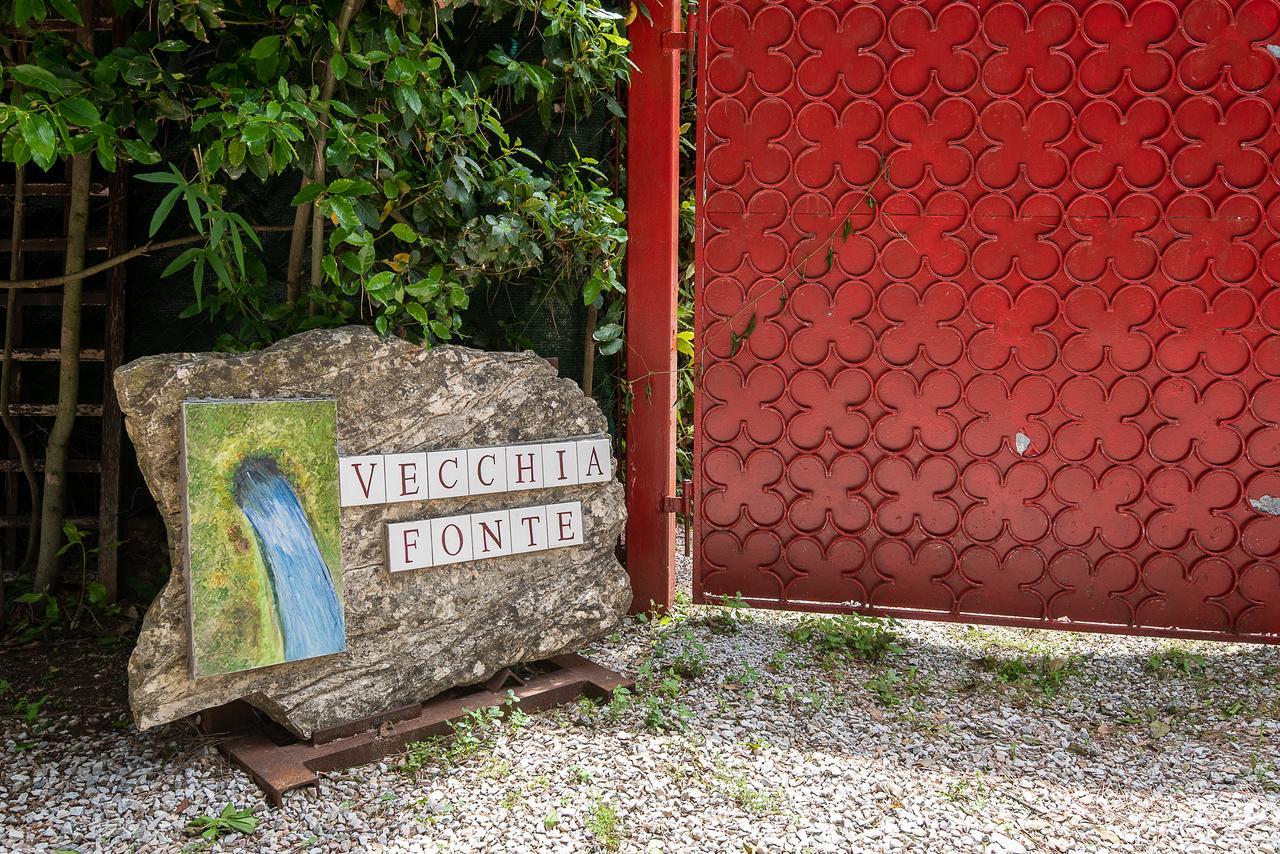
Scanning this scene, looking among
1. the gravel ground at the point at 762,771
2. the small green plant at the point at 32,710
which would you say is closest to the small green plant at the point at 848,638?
the gravel ground at the point at 762,771

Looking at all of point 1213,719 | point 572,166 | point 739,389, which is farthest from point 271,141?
point 1213,719

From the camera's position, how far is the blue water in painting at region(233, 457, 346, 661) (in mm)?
2600

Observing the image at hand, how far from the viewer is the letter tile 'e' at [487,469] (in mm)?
2992

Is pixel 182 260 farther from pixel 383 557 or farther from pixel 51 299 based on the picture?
pixel 51 299

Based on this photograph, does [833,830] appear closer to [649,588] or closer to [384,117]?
[649,588]

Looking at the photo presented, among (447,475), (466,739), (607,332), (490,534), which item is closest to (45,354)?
(447,475)

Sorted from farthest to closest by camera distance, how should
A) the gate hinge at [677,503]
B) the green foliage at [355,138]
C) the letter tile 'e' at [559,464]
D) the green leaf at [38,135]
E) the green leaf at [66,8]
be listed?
the gate hinge at [677,503], the letter tile 'e' at [559,464], the green foliage at [355,138], the green leaf at [66,8], the green leaf at [38,135]

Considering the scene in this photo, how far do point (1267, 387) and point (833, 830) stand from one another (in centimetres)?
240

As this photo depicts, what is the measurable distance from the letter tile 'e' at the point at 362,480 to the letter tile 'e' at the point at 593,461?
2.25 feet

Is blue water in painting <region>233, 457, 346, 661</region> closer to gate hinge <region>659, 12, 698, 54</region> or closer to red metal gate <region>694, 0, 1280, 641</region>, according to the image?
red metal gate <region>694, 0, 1280, 641</region>

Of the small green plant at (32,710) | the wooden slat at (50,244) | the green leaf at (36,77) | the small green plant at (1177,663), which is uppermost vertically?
the green leaf at (36,77)

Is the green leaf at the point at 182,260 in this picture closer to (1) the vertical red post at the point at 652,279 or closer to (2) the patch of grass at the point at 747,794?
(1) the vertical red post at the point at 652,279

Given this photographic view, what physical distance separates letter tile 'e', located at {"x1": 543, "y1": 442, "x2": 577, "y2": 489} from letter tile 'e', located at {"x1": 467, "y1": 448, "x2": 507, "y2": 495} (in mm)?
151

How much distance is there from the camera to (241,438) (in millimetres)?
2568
